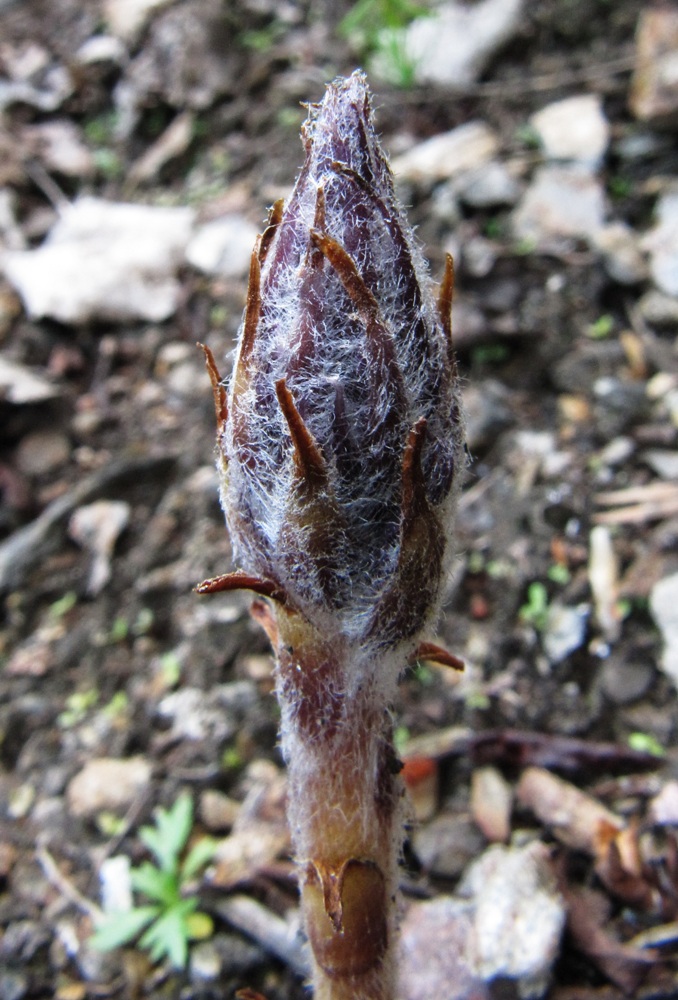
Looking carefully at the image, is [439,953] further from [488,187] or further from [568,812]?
[488,187]

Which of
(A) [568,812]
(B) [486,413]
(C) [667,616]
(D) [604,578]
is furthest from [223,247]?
(A) [568,812]

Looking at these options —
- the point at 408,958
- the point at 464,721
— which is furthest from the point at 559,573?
the point at 408,958

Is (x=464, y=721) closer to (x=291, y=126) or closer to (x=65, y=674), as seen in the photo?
(x=65, y=674)

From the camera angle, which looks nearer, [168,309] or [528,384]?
[528,384]

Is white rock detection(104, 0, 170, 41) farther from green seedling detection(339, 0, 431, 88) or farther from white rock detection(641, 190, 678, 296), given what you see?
white rock detection(641, 190, 678, 296)

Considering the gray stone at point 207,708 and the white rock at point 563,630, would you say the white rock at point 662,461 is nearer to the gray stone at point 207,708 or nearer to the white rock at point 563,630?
the white rock at point 563,630

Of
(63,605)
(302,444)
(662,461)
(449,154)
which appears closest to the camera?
(302,444)
